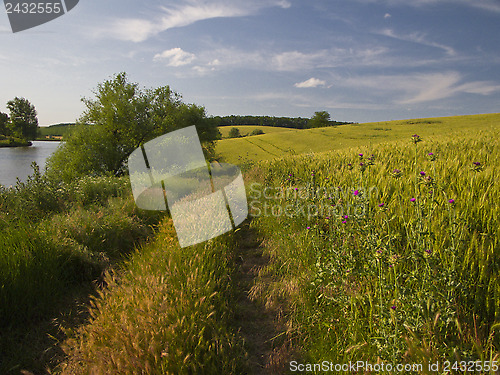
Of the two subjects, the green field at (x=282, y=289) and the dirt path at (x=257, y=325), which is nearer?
the green field at (x=282, y=289)

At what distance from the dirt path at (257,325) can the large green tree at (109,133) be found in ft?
45.4

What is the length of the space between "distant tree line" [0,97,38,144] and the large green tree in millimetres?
34729

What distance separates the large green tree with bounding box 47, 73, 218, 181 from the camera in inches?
635

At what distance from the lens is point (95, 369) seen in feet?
6.54

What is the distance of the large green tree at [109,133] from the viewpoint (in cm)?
1612

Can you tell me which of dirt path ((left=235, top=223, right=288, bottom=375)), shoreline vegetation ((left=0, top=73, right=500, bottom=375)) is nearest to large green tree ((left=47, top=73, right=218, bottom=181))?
shoreline vegetation ((left=0, top=73, right=500, bottom=375))

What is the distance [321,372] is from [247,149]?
25937 millimetres

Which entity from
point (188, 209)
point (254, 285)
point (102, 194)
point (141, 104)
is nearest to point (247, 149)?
point (141, 104)

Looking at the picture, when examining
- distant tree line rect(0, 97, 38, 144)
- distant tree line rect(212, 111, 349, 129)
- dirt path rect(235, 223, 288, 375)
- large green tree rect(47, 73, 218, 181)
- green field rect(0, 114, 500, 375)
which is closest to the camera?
green field rect(0, 114, 500, 375)

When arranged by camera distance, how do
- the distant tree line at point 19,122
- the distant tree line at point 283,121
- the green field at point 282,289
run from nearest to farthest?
the green field at point 282,289 < the distant tree line at point 19,122 < the distant tree line at point 283,121

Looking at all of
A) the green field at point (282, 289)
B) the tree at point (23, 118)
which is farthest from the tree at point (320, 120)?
the green field at point (282, 289)

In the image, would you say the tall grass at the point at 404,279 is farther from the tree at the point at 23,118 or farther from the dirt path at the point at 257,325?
the tree at the point at 23,118

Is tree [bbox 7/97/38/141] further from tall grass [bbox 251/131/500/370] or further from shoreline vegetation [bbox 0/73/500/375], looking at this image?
tall grass [bbox 251/131/500/370]

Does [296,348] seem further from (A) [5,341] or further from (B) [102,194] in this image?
(B) [102,194]
